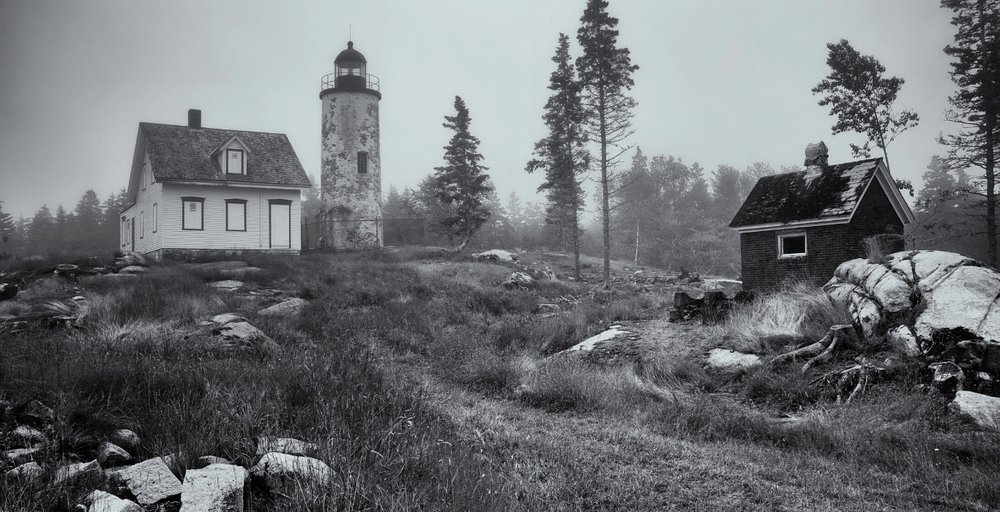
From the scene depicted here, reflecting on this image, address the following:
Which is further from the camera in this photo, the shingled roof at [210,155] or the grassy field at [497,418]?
the shingled roof at [210,155]

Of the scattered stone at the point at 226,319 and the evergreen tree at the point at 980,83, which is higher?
the evergreen tree at the point at 980,83

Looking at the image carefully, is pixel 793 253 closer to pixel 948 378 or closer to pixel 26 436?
pixel 948 378

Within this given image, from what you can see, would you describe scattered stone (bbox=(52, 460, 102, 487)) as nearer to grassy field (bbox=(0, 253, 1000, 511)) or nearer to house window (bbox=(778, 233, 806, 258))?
Result: grassy field (bbox=(0, 253, 1000, 511))

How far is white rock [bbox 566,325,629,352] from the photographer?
14.5 meters

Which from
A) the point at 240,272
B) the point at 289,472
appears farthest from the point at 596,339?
the point at 240,272

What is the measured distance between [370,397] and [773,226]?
21555 millimetres

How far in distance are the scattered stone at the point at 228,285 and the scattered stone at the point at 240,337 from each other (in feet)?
29.6

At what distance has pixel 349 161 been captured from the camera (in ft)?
122

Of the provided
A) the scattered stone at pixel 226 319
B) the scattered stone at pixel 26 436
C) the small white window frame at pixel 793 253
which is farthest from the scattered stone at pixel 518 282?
the scattered stone at pixel 26 436

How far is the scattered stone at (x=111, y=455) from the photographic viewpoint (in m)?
4.44

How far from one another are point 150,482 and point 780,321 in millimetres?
13622

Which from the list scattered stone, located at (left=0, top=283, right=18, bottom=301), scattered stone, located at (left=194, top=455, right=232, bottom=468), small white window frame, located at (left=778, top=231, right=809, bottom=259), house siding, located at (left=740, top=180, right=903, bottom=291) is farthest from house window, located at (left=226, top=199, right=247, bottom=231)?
scattered stone, located at (left=194, top=455, right=232, bottom=468)

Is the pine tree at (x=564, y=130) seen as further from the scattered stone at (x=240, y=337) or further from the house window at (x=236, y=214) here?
the scattered stone at (x=240, y=337)

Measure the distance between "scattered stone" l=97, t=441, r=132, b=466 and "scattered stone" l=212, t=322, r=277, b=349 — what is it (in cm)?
526
